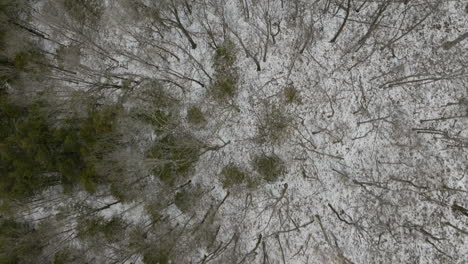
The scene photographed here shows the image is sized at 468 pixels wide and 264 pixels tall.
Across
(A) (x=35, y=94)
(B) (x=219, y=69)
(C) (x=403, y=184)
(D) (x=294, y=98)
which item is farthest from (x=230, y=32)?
(C) (x=403, y=184)

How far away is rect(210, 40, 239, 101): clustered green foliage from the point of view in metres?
9.90

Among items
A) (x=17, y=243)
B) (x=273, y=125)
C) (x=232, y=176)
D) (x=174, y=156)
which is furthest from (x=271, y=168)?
(x=17, y=243)

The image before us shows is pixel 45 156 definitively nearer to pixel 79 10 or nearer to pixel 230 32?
pixel 79 10

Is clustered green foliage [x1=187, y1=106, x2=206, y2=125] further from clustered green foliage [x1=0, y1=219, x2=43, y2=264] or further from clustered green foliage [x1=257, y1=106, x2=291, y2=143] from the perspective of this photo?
clustered green foliage [x1=0, y1=219, x2=43, y2=264]

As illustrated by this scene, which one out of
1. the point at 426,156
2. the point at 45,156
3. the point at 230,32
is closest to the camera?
the point at 45,156

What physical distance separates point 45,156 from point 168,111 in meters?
3.74

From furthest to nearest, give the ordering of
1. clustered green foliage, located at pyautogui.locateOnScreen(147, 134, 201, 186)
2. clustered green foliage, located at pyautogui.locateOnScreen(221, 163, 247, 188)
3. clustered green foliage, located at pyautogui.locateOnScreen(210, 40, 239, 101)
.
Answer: clustered green foliage, located at pyautogui.locateOnScreen(210, 40, 239, 101), clustered green foliage, located at pyautogui.locateOnScreen(221, 163, 247, 188), clustered green foliage, located at pyautogui.locateOnScreen(147, 134, 201, 186)

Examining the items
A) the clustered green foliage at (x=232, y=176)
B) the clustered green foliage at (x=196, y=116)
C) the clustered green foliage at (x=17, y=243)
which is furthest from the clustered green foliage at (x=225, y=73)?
the clustered green foliage at (x=17, y=243)

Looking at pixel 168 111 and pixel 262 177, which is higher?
pixel 168 111

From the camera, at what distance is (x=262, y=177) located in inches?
385

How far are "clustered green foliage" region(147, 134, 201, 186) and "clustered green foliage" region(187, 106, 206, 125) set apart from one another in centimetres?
57

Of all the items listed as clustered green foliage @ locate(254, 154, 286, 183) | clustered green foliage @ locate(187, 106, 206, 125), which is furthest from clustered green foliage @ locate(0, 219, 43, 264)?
clustered green foliage @ locate(254, 154, 286, 183)

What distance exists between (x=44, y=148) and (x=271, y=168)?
22.0ft

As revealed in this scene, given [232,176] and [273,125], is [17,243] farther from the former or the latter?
[273,125]
